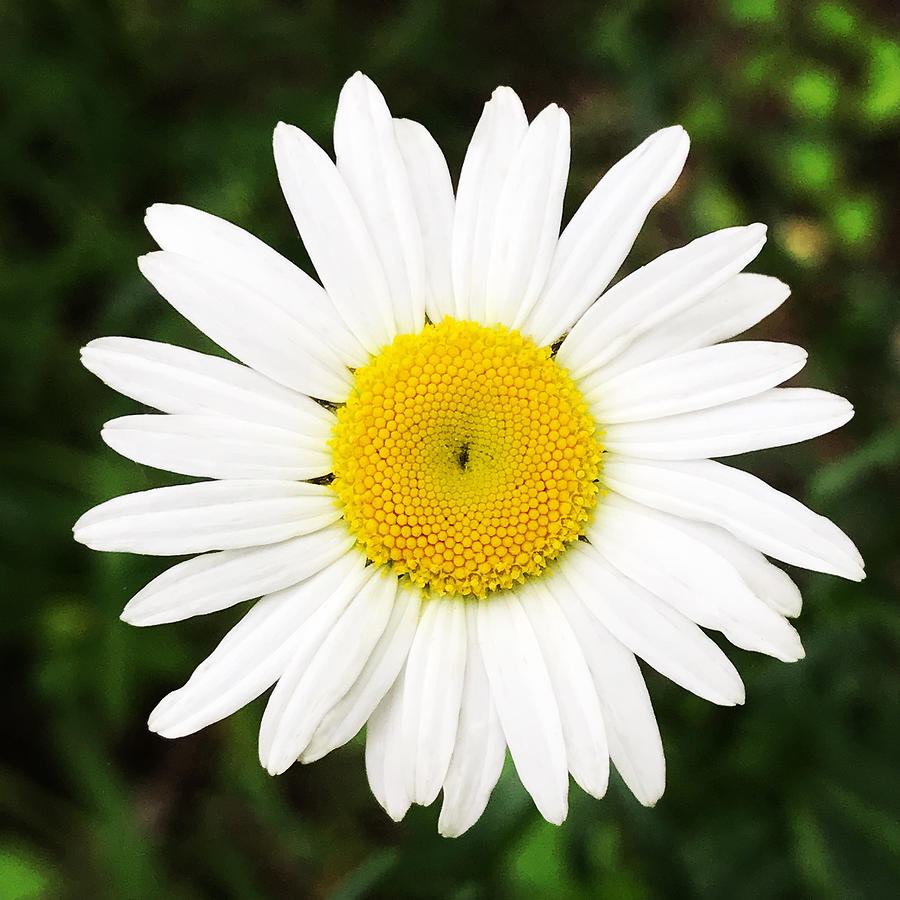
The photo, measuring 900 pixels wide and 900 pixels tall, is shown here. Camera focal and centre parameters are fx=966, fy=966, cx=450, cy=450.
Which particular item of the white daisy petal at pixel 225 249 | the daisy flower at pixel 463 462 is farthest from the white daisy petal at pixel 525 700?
the white daisy petal at pixel 225 249

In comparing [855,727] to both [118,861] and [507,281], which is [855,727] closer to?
[507,281]

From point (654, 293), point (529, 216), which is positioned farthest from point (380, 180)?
point (654, 293)

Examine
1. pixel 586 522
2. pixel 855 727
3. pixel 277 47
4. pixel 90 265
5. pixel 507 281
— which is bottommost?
pixel 855 727

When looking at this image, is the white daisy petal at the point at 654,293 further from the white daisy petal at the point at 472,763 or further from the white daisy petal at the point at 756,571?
the white daisy petal at the point at 472,763

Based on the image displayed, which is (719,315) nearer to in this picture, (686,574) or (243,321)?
(686,574)

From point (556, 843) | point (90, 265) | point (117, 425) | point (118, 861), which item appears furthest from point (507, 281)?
point (118, 861)

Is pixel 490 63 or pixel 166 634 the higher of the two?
pixel 490 63
